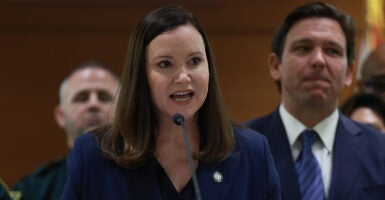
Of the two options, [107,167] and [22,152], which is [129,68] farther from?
[22,152]

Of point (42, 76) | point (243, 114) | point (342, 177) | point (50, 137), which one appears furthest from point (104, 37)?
point (342, 177)

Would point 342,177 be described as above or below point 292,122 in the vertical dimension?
below

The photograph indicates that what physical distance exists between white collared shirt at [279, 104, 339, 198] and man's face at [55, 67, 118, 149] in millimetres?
725

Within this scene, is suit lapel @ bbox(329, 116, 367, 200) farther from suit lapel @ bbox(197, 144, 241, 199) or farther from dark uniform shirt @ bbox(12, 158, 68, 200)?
dark uniform shirt @ bbox(12, 158, 68, 200)

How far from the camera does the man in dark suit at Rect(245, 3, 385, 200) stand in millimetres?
1690

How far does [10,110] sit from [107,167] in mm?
1673

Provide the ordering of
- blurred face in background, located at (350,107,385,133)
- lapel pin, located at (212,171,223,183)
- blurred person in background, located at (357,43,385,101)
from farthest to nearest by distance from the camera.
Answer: blurred person in background, located at (357,43,385,101), blurred face in background, located at (350,107,385,133), lapel pin, located at (212,171,223,183)

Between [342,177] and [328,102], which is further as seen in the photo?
[328,102]

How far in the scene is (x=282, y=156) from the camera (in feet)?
5.69

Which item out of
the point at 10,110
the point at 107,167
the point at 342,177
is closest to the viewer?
the point at 107,167

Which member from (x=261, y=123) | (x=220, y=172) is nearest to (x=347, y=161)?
(x=261, y=123)

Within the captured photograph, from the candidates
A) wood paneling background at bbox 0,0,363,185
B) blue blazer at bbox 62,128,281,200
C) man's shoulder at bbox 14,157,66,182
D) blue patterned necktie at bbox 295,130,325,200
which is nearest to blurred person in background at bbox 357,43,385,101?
wood paneling background at bbox 0,0,363,185

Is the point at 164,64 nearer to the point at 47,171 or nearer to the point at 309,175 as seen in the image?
the point at 309,175

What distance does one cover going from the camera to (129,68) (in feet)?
4.30
